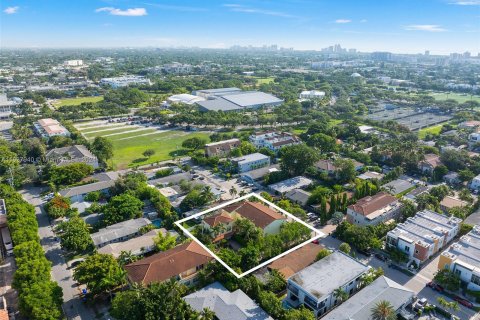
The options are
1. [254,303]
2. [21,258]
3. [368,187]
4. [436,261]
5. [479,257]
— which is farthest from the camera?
[368,187]

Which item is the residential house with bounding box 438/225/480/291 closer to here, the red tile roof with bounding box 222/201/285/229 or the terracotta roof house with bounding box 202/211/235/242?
the red tile roof with bounding box 222/201/285/229

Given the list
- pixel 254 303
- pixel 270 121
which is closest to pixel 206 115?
pixel 270 121

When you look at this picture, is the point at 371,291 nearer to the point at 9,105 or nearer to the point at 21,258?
the point at 21,258

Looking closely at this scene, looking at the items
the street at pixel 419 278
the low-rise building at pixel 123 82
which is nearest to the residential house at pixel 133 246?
A: the street at pixel 419 278

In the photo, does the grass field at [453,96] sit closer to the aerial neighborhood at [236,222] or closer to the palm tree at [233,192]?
the aerial neighborhood at [236,222]

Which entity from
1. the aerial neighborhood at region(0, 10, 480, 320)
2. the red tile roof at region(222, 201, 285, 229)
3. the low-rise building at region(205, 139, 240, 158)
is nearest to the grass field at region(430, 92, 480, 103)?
the aerial neighborhood at region(0, 10, 480, 320)
